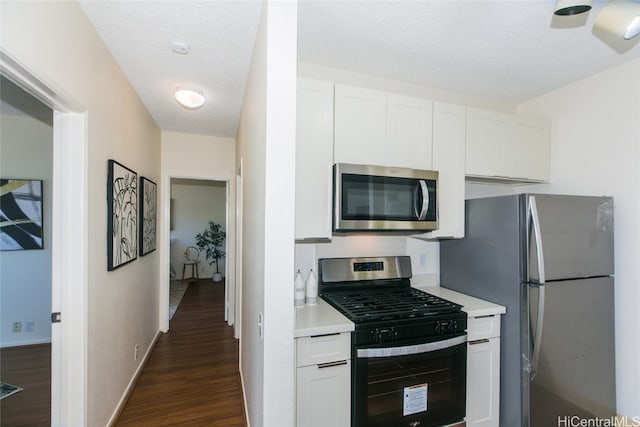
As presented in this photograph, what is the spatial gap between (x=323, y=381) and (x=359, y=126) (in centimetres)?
Answer: 160

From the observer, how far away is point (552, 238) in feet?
6.40

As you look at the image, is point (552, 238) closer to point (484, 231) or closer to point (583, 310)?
point (484, 231)

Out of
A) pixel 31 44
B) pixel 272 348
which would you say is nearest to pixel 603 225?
pixel 272 348

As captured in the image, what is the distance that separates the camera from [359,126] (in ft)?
6.64

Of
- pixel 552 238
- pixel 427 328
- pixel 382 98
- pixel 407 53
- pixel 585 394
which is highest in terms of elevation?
pixel 407 53

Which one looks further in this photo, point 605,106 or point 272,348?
point 605,106

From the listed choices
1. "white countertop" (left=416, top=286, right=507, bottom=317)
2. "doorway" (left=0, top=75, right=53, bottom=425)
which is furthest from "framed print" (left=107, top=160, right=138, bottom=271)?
"white countertop" (left=416, top=286, right=507, bottom=317)

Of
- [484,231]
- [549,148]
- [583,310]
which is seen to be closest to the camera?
[583,310]

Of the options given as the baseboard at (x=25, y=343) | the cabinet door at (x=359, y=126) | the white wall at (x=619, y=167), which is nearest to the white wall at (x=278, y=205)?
the cabinet door at (x=359, y=126)

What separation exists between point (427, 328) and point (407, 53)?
1.84 metres

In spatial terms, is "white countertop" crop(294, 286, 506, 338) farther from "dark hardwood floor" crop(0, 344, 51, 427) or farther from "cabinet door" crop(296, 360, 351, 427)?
"dark hardwood floor" crop(0, 344, 51, 427)

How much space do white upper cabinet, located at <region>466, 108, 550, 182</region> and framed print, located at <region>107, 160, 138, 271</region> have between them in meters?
2.62

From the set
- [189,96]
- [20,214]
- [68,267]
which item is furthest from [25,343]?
[189,96]

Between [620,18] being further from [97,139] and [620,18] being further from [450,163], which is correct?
[97,139]
